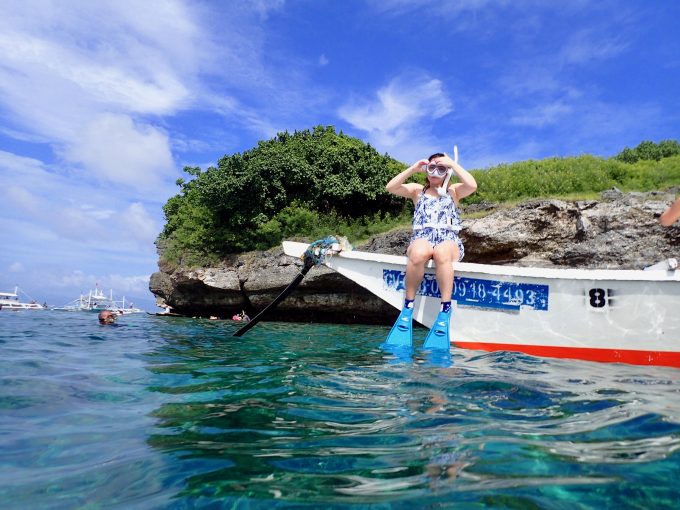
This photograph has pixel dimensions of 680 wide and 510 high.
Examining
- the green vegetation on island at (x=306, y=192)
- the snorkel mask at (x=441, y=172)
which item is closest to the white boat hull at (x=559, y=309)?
the snorkel mask at (x=441, y=172)

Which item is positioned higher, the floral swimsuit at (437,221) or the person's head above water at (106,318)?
the floral swimsuit at (437,221)

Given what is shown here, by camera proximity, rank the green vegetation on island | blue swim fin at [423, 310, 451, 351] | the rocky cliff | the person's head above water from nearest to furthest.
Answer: blue swim fin at [423, 310, 451, 351], the person's head above water, the rocky cliff, the green vegetation on island

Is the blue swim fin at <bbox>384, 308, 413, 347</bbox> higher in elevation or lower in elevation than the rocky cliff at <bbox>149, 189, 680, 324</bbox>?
lower

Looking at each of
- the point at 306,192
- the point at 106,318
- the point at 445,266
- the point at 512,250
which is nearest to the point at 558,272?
the point at 445,266

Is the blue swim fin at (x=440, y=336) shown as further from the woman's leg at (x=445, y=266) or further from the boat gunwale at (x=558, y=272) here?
the boat gunwale at (x=558, y=272)

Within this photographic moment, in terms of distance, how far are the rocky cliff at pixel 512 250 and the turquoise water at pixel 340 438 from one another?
25.6ft

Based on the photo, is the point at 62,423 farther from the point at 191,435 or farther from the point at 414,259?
the point at 414,259

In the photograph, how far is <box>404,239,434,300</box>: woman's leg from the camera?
182 inches

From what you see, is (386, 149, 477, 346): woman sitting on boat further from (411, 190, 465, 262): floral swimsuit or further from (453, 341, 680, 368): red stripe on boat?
(453, 341, 680, 368): red stripe on boat

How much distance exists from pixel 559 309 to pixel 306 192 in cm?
1343

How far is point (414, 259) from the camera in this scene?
15.2ft

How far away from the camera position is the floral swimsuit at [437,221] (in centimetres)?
469

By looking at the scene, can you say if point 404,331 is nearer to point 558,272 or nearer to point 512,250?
point 558,272

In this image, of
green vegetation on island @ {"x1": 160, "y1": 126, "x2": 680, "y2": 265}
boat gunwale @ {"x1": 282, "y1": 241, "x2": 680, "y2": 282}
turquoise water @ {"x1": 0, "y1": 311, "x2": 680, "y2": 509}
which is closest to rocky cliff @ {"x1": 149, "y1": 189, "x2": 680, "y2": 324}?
green vegetation on island @ {"x1": 160, "y1": 126, "x2": 680, "y2": 265}
